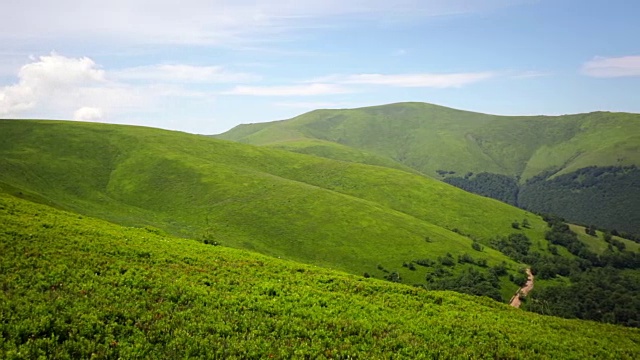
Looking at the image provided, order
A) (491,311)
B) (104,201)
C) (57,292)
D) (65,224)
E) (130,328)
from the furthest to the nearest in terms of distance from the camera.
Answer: (104,201) < (65,224) < (491,311) < (57,292) < (130,328)

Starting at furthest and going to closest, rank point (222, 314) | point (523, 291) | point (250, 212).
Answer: point (250, 212) < point (523, 291) < point (222, 314)

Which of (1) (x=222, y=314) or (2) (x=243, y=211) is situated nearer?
(1) (x=222, y=314)

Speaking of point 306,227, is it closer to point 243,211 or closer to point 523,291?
point 243,211

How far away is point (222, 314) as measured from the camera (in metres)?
28.5

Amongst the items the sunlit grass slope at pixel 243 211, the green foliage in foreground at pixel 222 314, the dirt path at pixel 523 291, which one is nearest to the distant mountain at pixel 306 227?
the sunlit grass slope at pixel 243 211

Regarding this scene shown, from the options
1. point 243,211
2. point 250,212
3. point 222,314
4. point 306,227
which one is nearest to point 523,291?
point 306,227

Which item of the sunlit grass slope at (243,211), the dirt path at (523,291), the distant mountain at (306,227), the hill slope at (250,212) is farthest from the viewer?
the sunlit grass slope at (243,211)

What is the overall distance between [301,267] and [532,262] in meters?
174

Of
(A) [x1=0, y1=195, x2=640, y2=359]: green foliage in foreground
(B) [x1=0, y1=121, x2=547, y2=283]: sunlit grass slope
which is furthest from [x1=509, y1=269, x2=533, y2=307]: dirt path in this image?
(A) [x1=0, y1=195, x2=640, y2=359]: green foliage in foreground

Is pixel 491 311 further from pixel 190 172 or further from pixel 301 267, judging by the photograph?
pixel 190 172

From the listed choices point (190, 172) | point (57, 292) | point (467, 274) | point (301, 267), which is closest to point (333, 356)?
point (57, 292)

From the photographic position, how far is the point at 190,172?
199250 mm

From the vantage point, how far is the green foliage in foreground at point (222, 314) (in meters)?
23.3

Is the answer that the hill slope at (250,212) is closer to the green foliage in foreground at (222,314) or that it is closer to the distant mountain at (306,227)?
the distant mountain at (306,227)
